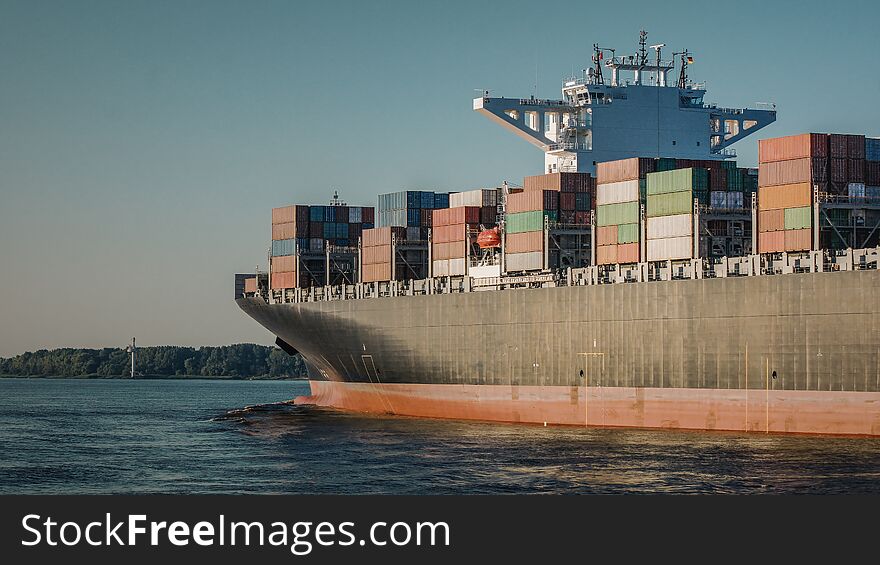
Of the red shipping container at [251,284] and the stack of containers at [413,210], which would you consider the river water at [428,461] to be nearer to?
the stack of containers at [413,210]

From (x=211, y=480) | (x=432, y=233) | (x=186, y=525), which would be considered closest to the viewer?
(x=186, y=525)

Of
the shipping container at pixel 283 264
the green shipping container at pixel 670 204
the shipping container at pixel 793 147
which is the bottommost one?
the shipping container at pixel 283 264

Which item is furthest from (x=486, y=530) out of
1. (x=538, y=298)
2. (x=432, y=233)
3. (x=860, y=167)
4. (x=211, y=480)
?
(x=432, y=233)

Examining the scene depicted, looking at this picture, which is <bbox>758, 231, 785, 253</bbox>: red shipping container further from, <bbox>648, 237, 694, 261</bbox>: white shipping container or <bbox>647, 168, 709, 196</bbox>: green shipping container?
<bbox>647, 168, 709, 196</bbox>: green shipping container

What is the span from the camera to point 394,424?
64375mm

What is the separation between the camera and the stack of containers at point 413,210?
249 ft

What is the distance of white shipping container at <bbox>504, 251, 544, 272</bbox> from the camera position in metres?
63.2

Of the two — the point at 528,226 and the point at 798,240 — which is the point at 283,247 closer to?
the point at 528,226

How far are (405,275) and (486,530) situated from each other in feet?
158

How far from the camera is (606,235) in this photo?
→ 59719mm

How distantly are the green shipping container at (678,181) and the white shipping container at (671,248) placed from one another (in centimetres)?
211

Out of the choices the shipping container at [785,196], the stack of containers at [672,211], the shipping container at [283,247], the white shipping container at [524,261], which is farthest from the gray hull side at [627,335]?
the shipping container at [283,247]

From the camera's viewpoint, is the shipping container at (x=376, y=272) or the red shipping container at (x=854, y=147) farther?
the shipping container at (x=376, y=272)

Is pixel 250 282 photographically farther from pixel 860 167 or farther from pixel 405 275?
pixel 860 167
